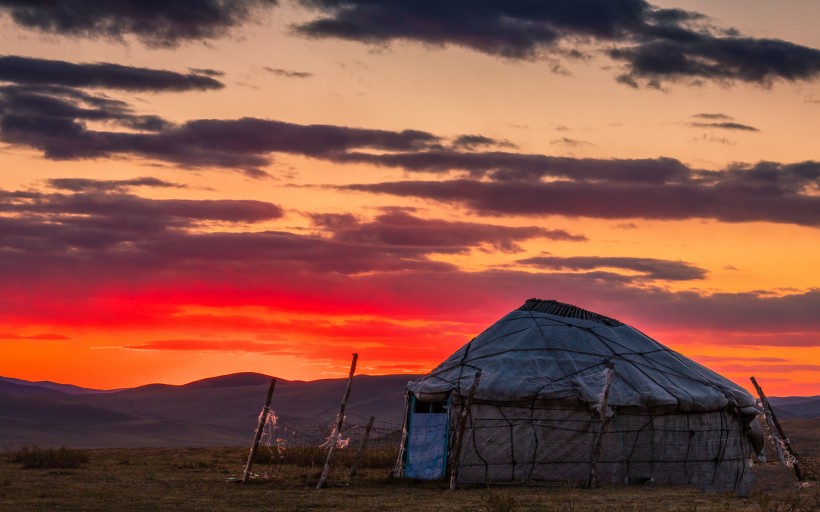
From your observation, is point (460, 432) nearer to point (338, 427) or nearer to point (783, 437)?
point (338, 427)

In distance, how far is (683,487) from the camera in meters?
27.6

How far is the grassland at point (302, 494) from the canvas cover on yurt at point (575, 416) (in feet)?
4.54

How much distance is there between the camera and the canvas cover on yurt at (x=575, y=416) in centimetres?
2814

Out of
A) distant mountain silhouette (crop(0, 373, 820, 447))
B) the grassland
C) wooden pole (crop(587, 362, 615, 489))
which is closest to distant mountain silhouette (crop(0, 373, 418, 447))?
distant mountain silhouette (crop(0, 373, 820, 447))

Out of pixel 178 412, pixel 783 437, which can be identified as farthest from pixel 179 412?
pixel 783 437

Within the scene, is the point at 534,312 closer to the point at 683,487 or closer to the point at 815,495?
the point at 683,487

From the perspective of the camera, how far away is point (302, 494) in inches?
975

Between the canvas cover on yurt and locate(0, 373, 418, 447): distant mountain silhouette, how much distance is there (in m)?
62.2

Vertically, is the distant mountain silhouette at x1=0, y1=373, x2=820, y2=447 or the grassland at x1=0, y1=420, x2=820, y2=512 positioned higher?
the distant mountain silhouette at x1=0, y1=373, x2=820, y2=447

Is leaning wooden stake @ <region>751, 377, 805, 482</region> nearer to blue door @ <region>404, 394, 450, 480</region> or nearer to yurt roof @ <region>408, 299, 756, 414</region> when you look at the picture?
yurt roof @ <region>408, 299, 756, 414</region>

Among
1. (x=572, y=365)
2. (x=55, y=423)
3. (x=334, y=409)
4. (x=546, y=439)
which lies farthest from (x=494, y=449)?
(x=334, y=409)

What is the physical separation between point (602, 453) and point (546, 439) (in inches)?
57.5

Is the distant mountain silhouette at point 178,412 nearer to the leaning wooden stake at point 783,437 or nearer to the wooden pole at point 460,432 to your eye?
the leaning wooden stake at point 783,437

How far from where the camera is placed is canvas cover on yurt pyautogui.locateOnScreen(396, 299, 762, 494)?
28.1 metres
